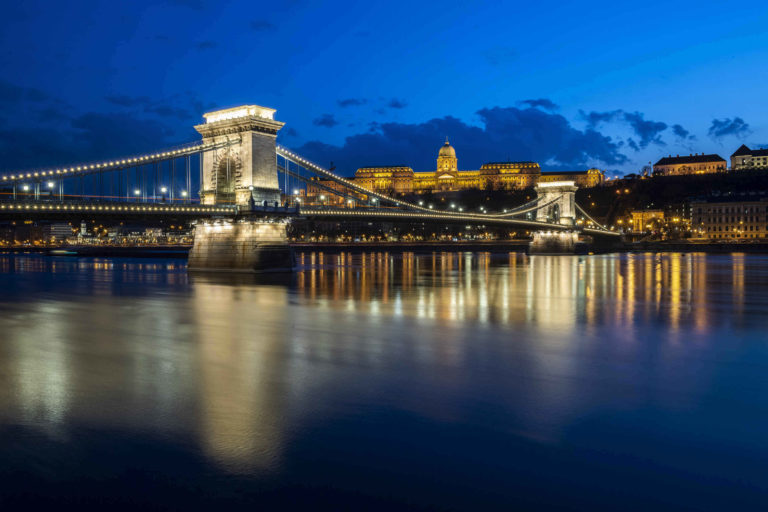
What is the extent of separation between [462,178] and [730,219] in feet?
322

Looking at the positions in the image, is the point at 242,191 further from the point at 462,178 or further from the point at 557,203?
the point at 462,178

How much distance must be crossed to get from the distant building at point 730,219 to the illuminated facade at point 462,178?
77385 mm

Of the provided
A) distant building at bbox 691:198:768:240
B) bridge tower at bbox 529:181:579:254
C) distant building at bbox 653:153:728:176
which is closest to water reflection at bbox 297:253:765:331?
bridge tower at bbox 529:181:579:254

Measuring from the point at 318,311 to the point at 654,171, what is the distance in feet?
560

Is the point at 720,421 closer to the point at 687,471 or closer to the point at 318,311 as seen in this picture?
the point at 687,471

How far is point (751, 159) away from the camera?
158 meters

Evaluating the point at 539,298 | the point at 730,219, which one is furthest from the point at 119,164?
the point at 730,219

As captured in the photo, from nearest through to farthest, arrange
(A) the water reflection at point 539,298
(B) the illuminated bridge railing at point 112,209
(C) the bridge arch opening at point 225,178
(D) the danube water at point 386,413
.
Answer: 1. (D) the danube water at point 386,413
2. (A) the water reflection at point 539,298
3. (B) the illuminated bridge railing at point 112,209
4. (C) the bridge arch opening at point 225,178

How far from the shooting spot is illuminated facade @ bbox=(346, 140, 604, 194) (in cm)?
18750

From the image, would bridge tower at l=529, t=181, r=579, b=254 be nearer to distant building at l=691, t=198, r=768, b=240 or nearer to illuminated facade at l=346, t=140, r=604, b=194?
distant building at l=691, t=198, r=768, b=240

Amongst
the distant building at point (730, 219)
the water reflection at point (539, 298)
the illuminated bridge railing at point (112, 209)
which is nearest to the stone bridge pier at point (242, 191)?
the illuminated bridge railing at point (112, 209)

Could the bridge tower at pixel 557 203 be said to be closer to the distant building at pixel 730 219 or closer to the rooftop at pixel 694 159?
the distant building at pixel 730 219

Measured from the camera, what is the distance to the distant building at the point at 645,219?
425 ft

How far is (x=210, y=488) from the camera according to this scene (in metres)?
5.63
